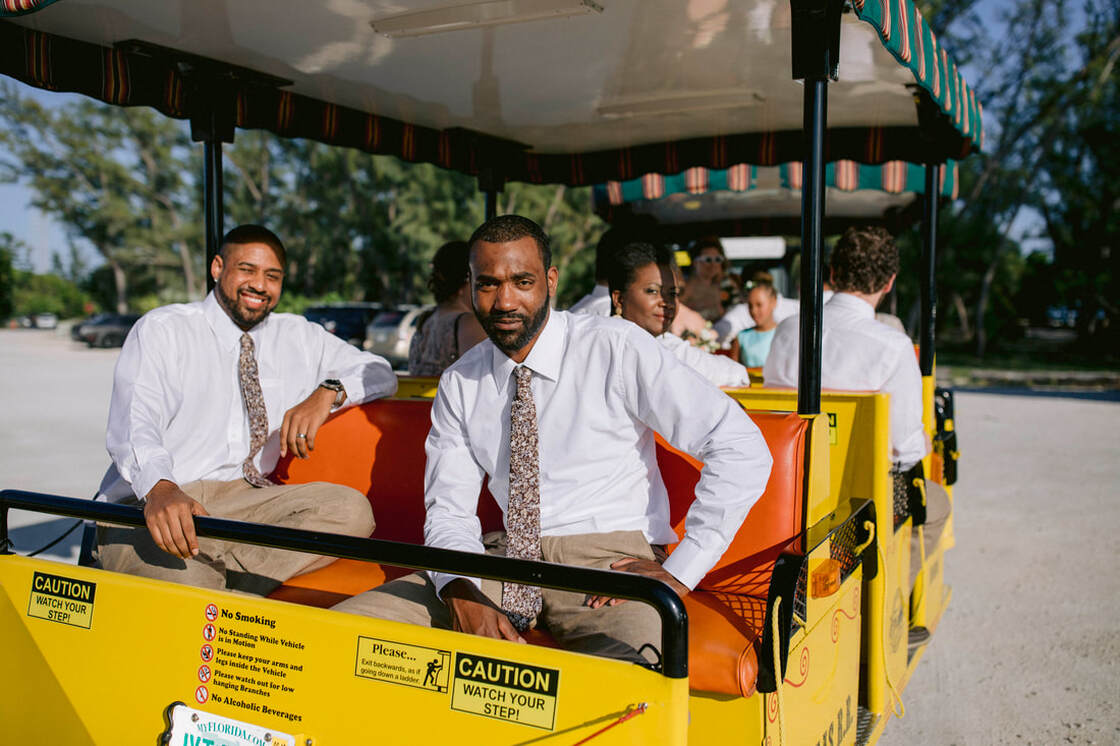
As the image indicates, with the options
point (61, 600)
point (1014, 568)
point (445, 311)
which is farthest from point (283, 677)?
point (1014, 568)

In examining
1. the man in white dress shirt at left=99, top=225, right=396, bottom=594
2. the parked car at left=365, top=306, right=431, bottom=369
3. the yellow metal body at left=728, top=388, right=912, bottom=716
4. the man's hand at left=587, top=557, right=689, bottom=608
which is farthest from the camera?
the parked car at left=365, top=306, right=431, bottom=369

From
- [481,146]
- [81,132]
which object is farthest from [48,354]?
[481,146]

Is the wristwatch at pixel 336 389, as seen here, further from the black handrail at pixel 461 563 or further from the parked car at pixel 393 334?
the parked car at pixel 393 334

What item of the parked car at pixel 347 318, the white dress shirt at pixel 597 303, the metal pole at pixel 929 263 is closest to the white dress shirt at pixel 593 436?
the white dress shirt at pixel 597 303

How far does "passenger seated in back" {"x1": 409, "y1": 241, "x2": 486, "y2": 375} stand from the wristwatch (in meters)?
1.03

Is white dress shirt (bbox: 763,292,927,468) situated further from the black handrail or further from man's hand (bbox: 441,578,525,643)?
the black handrail

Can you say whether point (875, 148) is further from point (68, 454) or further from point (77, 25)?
point (68, 454)

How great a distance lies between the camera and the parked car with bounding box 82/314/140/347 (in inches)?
1296

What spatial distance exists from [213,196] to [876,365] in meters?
3.17

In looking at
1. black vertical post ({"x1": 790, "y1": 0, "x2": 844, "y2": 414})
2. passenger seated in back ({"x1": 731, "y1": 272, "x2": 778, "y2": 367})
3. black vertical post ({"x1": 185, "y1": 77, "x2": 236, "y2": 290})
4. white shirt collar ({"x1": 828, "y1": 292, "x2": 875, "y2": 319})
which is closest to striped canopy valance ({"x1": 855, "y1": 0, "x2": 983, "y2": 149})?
black vertical post ({"x1": 790, "y1": 0, "x2": 844, "y2": 414})

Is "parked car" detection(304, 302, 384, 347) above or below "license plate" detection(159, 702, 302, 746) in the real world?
above

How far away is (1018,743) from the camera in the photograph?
11.3ft

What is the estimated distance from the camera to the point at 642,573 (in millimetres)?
2379

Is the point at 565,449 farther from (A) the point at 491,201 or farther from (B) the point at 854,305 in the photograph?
(A) the point at 491,201
